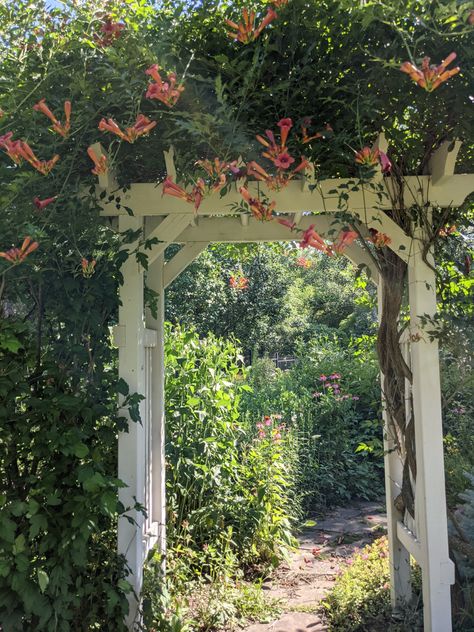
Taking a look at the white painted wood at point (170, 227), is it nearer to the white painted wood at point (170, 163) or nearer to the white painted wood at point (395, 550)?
the white painted wood at point (170, 163)

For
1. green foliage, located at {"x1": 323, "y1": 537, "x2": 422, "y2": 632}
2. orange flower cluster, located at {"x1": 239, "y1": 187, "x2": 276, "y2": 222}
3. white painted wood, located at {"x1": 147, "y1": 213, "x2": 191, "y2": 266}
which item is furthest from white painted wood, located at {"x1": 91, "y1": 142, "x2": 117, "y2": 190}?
green foliage, located at {"x1": 323, "y1": 537, "x2": 422, "y2": 632}

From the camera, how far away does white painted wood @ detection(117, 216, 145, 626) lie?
241cm

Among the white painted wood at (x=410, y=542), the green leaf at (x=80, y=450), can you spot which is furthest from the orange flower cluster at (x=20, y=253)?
the white painted wood at (x=410, y=542)

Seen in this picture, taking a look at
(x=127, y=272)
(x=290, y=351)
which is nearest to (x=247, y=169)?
(x=127, y=272)

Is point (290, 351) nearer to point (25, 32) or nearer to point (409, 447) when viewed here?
point (409, 447)

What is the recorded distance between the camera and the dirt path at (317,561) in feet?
10.4

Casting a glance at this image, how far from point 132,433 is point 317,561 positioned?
2.37 m

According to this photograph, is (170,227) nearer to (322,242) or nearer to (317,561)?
(322,242)

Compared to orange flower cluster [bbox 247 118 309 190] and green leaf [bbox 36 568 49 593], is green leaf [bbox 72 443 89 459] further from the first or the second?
orange flower cluster [bbox 247 118 309 190]

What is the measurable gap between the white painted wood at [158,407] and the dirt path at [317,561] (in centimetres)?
76

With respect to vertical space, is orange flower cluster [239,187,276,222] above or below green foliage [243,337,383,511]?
above

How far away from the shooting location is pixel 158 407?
3195mm

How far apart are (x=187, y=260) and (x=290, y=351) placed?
9.12 metres

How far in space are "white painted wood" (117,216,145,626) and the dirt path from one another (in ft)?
3.47
